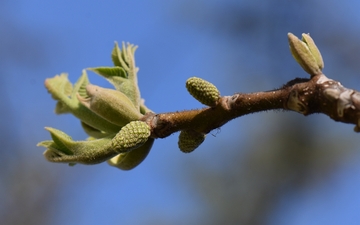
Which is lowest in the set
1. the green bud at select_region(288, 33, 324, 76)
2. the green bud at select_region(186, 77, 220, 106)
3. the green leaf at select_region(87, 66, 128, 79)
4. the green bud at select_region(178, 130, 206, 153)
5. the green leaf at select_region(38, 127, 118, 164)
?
the green leaf at select_region(38, 127, 118, 164)

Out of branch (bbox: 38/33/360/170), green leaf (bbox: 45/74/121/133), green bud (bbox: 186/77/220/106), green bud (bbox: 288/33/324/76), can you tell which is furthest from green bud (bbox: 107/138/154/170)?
green bud (bbox: 288/33/324/76)

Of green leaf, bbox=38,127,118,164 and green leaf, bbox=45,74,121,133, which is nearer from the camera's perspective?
green leaf, bbox=38,127,118,164

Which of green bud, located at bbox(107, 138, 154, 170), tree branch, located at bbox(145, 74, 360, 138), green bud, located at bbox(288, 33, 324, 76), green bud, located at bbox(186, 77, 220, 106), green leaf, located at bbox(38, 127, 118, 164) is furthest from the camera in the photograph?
green bud, located at bbox(107, 138, 154, 170)

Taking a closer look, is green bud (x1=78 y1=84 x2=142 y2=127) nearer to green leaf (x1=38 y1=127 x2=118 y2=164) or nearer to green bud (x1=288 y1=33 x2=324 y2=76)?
green leaf (x1=38 y1=127 x2=118 y2=164)

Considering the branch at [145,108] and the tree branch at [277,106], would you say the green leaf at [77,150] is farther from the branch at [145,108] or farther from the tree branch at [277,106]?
the tree branch at [277,106]

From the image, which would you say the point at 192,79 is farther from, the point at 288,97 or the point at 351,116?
the point at 351,116

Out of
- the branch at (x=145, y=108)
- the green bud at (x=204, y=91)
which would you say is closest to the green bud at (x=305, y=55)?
the branch at (x=145, y=108)
